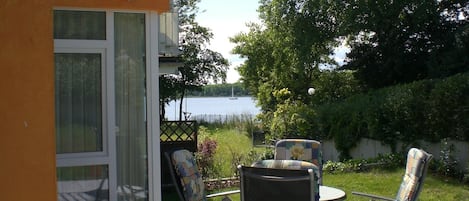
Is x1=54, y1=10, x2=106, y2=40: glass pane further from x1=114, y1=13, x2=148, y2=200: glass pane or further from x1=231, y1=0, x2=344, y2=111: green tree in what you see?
x1=231, y1=0, x2=344, y2=111: green tree

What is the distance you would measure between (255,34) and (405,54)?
1074 centimetres

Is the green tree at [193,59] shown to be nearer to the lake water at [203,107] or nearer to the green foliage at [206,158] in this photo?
the lake water at [203,107]

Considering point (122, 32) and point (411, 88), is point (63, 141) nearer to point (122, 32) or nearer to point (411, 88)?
point (122, 32)

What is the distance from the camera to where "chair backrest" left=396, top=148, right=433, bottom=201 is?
4.67 metres

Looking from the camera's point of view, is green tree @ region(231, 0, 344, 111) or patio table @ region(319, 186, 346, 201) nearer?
patio table @ region(319, 186, 346, 201)

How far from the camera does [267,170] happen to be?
13.3ft

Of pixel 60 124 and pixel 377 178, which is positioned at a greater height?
pixel 60 124

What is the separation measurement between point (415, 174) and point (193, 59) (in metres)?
24.3

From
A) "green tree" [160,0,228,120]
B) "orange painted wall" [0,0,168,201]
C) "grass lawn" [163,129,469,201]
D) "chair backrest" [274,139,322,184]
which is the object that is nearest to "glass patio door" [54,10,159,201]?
"orange painted wall" [0,0,168,201]

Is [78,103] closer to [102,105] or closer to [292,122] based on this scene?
[102,105]

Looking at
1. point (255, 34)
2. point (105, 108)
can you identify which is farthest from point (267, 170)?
point (255, 34)

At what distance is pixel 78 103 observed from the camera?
3898mm

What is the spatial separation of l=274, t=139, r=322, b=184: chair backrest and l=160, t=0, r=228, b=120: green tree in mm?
20695

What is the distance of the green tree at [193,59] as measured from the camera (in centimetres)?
2789
